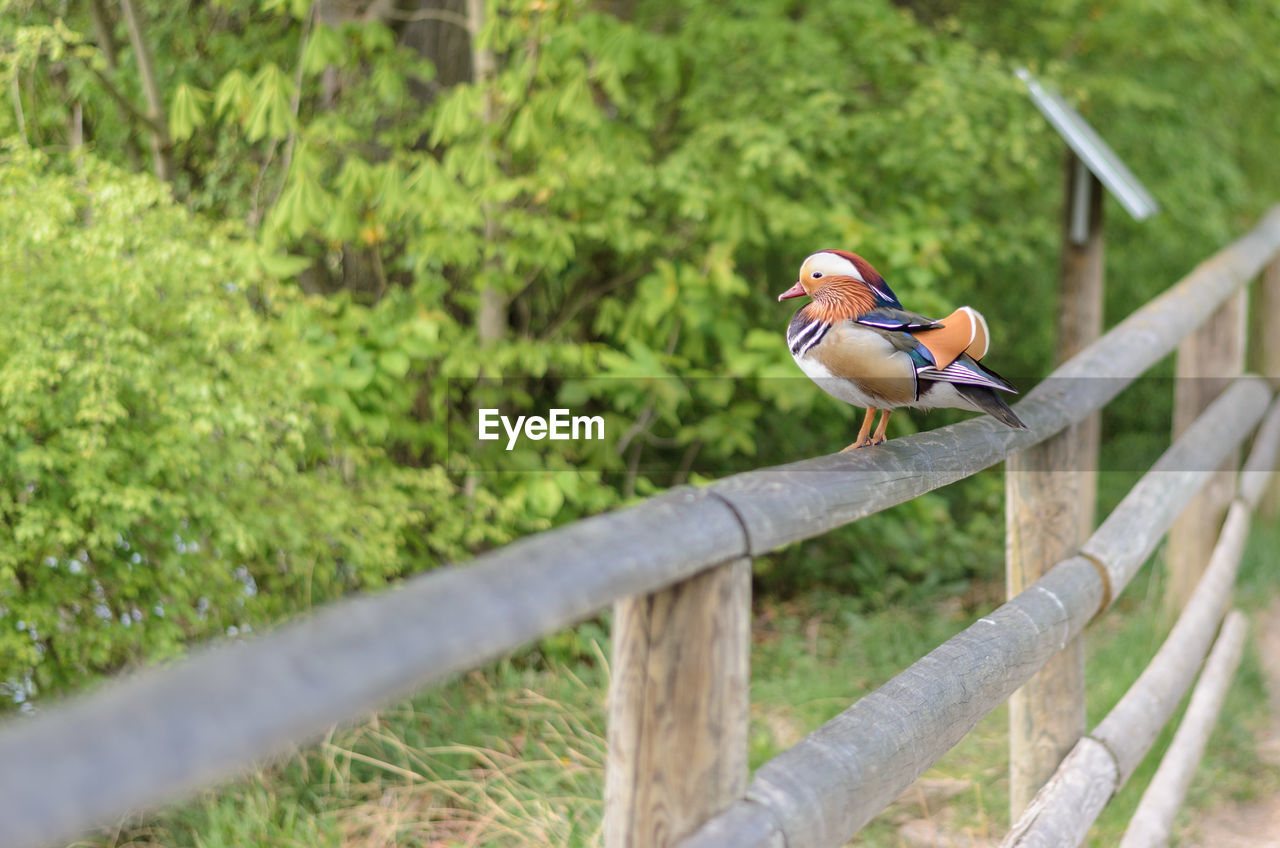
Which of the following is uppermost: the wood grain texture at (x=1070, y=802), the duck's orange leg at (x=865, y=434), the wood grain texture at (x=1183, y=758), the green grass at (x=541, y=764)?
the duck's orange leg at (x=865, y=434)

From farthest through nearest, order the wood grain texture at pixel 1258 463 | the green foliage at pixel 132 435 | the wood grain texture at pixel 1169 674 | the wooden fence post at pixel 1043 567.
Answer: the wood grain texture at pixel 1258 463, the green foliage at pixel 132 435, the wood grain texture at pixel 1169 674, the wooden fence post at pixel 1043 567

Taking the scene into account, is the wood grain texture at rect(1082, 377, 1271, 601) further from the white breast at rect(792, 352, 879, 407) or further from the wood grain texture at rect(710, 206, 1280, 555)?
the white breast at rect(792, 352, 879, 407)

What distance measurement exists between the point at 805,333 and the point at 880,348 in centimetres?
10

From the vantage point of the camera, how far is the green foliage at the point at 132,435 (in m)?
2.93

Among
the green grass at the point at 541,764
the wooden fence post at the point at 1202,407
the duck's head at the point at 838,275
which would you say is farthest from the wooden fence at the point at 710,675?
the wooden fence post at the point at 1202,407

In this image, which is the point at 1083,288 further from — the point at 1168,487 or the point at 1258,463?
the point at 1168,487

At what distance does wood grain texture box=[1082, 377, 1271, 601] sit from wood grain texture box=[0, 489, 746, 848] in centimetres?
176

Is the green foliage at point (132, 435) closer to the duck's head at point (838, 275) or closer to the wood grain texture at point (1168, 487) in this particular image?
the duck's head at point (838, 275)

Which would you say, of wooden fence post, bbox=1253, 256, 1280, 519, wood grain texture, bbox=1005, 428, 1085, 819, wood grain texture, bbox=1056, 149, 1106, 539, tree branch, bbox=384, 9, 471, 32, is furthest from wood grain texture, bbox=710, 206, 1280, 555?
tree branch, bbox=384, 9, 471, 32

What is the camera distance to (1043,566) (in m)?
2.24

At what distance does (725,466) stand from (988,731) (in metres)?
2.41

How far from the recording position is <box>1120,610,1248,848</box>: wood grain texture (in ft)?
7.89

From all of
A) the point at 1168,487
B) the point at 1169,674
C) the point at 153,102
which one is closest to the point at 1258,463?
the point at 1168,487

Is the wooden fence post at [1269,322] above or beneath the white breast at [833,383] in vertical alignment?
beneath
